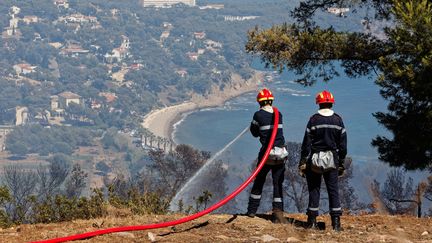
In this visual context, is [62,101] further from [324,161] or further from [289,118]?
[324,161]

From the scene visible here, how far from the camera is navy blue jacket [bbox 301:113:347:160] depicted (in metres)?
8.84

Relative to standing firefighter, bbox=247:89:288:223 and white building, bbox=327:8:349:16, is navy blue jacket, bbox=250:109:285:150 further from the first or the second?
white building, bbox=327:8:349:16

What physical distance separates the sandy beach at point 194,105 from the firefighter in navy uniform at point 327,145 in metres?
125

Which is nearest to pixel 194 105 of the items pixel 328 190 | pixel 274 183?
pixel 274 183

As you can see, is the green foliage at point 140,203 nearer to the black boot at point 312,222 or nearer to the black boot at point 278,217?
the black boot at point 278,217

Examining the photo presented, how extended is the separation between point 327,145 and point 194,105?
16228 cm

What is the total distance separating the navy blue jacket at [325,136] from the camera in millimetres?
8836

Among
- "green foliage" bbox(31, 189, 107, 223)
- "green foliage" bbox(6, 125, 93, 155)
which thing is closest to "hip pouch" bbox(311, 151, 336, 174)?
"green foliage" bbox(31, 189, 107, 223)

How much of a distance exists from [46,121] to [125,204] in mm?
161997

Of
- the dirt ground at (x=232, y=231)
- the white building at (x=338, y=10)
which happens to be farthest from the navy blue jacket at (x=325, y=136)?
the white building at (x=338, y=10)

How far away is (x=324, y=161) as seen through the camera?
8.82m

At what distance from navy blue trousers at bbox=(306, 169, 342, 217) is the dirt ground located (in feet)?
0.73

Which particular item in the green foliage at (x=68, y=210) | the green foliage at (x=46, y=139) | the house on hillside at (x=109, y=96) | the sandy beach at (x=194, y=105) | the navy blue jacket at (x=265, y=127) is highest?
the navy blue jacket at (x=265, y=127)

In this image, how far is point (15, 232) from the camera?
8.88 meters
